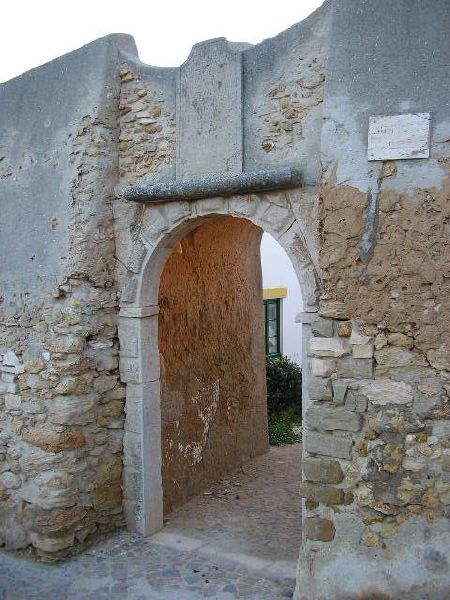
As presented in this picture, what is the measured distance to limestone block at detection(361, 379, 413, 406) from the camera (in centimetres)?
360

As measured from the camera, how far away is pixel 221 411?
673 centimetres

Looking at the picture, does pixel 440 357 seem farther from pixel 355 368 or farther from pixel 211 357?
pixel 211 357

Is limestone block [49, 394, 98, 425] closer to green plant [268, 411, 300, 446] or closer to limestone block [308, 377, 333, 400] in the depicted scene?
limestone block [308, 377, 333, 400]

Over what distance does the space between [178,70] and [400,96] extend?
1.90m

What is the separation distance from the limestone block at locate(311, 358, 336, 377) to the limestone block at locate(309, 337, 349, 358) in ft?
0.11

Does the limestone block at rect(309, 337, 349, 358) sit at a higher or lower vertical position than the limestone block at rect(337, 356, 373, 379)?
higher

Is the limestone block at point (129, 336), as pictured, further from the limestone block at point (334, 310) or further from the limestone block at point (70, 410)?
the limestone block at point (334, 310)

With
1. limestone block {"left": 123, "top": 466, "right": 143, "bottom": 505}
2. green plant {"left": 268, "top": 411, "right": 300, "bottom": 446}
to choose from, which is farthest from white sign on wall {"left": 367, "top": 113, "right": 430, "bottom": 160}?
green plant {"left": 268, "top": 411, "right": 300, "bottom": 446}

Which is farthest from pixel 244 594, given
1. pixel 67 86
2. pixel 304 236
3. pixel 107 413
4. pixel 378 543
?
pixel 67 86

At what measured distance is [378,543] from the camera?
12.1 feet

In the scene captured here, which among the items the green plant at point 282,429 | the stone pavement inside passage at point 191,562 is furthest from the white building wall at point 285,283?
the stone pavement inside passage at point 191,562

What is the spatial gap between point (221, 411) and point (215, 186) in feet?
9.78

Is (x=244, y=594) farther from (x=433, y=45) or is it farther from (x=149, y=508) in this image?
(x=433, y=45)

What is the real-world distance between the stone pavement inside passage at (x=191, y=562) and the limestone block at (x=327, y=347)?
178 centimetres
